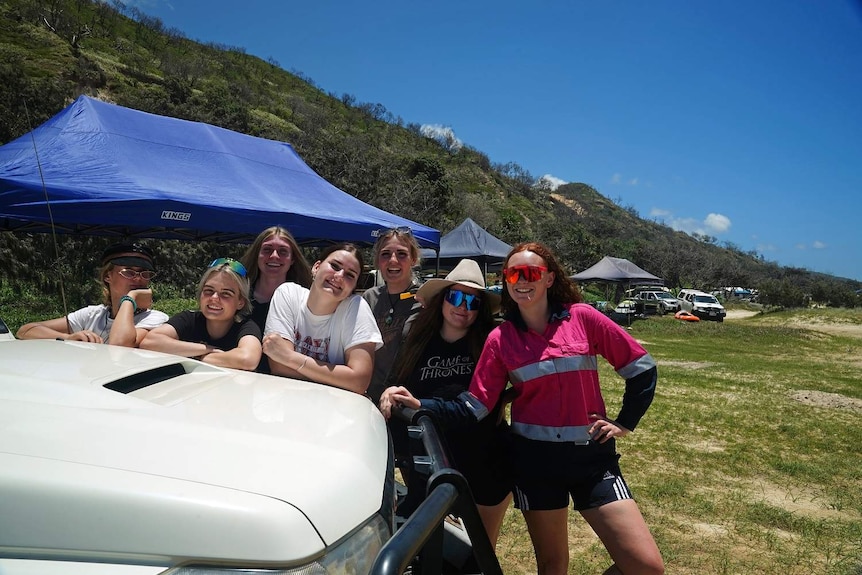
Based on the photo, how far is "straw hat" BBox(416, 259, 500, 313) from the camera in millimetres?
2510

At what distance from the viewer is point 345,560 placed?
1.14 metres

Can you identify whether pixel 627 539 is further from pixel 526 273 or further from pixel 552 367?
pixel 526 273

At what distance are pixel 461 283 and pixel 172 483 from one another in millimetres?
1605

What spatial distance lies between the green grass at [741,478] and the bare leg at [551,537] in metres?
1.36

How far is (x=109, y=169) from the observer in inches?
191

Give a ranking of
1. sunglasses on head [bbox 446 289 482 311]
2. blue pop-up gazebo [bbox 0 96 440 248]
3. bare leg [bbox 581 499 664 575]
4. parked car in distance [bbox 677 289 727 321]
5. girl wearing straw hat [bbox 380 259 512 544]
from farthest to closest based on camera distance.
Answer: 1. parked car in distance [bbox 677 289 727 321]
2. blue pop-up gazebo [bbox 0 96 440 248]
3. sunglasses on head [bbox 446 289 482 311]
4. girl wearing straw hat [bbox 380 259 512 544]
5. bare leg [bbox 581 499 664 575]

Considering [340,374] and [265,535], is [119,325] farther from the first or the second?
[265,535]

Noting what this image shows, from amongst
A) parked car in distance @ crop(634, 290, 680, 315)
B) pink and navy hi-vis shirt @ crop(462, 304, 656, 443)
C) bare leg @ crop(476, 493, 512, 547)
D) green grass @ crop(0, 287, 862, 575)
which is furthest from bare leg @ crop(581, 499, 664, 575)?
parked car in distance @ crop(634, 290, 680, 315)

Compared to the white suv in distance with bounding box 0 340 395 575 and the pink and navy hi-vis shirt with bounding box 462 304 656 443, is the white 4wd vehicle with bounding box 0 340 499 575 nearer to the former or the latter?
the white suv in distance with bounding box 0 340 395 575

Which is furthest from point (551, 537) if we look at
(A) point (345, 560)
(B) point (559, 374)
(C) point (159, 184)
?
(C) point (159, 184)

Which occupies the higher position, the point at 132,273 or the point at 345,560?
the point at 132,273

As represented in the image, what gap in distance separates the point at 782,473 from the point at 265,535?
606 centimetres

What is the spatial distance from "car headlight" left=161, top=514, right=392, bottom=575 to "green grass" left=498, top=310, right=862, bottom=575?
2533 mm

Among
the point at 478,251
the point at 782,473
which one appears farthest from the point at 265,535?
the point at 478,251
